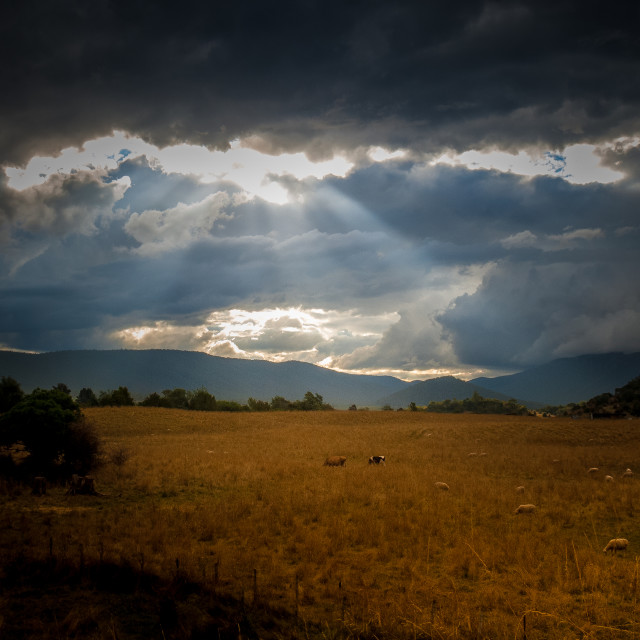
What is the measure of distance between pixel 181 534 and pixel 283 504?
4.29 m

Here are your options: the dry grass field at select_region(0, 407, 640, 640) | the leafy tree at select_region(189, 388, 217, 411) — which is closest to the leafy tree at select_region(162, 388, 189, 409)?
the leafy tree at select_region(189, 388, 217, 411)

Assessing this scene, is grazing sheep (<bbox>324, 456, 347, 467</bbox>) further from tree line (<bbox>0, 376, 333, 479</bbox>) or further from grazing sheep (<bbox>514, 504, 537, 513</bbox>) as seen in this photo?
grazing sheep (<bbox>514, 504, 537, 513</bbox>)

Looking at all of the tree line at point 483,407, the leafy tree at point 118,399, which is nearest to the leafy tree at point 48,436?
the leafy tree at point 118,399

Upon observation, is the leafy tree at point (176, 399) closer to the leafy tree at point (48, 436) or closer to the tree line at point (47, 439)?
the tree line at point (47, 439)

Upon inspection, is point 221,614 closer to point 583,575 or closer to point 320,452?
point 583,575

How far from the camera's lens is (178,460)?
86.5 feet

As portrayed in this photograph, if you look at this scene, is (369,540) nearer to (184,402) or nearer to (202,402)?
(202,402)

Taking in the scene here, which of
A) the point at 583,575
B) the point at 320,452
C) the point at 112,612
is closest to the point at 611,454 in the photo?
the point at 320,452

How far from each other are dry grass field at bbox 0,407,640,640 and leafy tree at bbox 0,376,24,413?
15991 mm

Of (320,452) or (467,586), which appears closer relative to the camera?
(467,586)

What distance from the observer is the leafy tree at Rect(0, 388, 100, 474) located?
20.8 metres

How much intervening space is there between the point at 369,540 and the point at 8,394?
37.2 meters

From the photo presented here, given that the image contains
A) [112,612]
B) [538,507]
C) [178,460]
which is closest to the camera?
[112,612]

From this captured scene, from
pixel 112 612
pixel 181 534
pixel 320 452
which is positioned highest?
pixel 112 612
